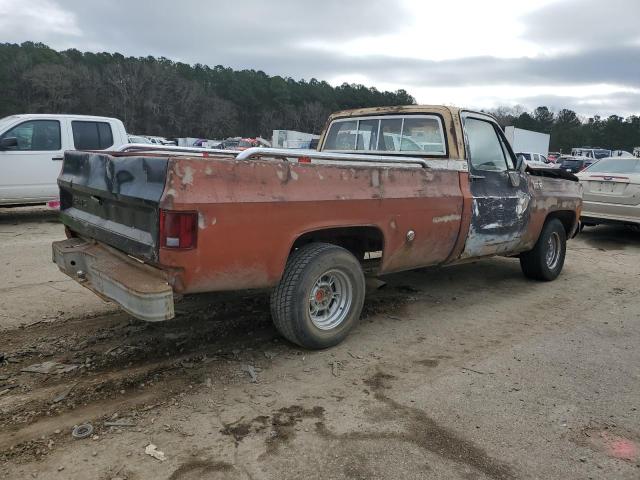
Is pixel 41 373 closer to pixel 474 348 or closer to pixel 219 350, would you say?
pixel 219 350

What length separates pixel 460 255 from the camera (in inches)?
195

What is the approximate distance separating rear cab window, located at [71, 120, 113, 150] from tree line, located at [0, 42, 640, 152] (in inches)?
1913

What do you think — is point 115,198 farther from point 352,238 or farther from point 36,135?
point 36,135

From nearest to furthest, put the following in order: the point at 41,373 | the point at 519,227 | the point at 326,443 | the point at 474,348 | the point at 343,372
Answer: the point at 326,443, the point at 41,373, the point at 343,372, the point at 474,348, the point at 519,227

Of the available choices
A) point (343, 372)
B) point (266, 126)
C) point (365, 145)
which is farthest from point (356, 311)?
point (266, 126)

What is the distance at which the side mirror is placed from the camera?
8.52 metres

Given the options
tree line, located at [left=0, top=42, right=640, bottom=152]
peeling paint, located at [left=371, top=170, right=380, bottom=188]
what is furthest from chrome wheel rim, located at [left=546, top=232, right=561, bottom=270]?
tree line, located at [left=0, top=42, right=640, bottom=152]

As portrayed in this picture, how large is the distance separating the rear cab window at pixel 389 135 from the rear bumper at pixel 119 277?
2949mm

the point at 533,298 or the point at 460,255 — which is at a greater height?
the point at 460,255

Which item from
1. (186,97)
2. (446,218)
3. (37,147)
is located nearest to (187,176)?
(446,218)

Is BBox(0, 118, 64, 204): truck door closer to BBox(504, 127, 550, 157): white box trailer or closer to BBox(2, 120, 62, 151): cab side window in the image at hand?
BBox(2, 120, 62, 151): cab side window

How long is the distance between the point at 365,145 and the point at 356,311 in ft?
7.29

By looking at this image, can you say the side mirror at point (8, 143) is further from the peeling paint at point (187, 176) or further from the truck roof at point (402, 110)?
the peeling paint at point (187, 176)

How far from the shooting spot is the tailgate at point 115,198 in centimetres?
308
